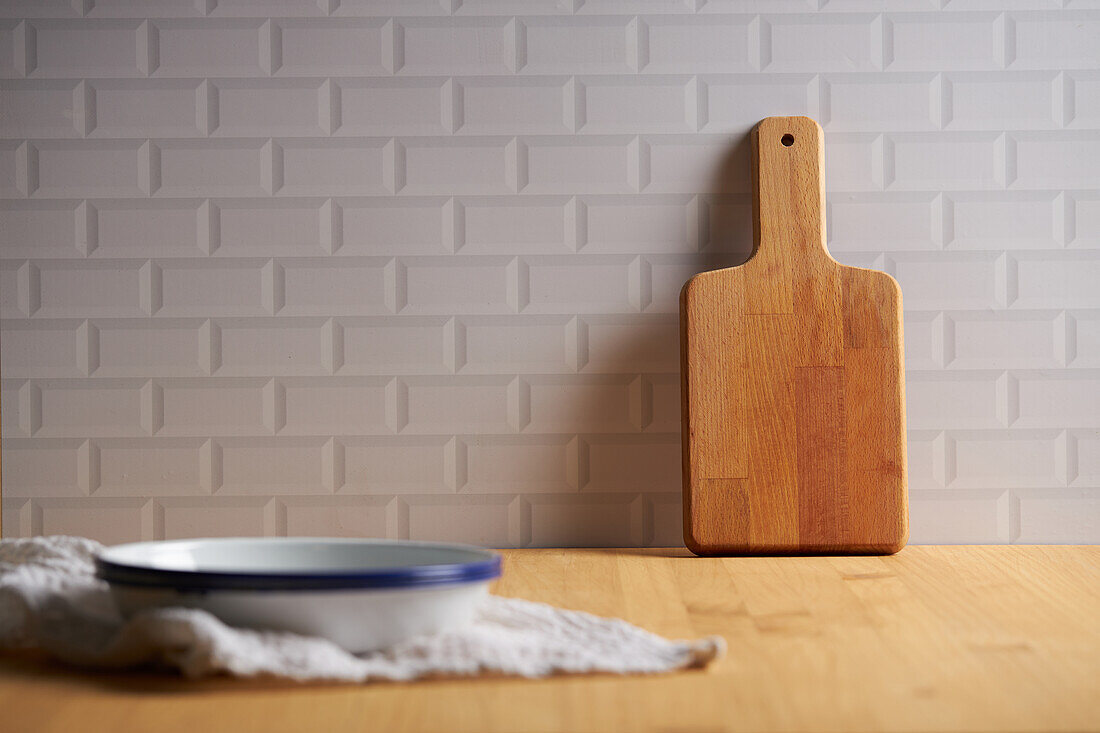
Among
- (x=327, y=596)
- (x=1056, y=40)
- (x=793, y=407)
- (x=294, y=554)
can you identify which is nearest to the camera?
(x=327, y=596)

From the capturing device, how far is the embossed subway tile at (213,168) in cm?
108

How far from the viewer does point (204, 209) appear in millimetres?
1079

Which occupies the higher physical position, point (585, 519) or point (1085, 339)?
point (1085, 339)

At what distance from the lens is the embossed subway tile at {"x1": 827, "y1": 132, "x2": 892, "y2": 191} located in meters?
1.08

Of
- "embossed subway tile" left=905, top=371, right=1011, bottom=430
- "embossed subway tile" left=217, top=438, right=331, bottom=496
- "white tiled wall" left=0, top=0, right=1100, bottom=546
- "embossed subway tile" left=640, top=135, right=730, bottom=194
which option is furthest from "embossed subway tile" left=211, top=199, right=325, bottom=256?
"embossed subway tile" left=905, top=371, right=1011, bottom=430

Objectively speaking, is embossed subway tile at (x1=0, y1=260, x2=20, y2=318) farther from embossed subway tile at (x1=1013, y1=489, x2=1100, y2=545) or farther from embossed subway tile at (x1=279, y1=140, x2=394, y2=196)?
embossed subway tile at (x1=1013, y1=489, x2=1100, y2=545)

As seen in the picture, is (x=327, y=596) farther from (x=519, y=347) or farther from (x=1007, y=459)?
(x=1007, y=459)

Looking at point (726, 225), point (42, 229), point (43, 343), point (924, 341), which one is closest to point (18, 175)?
point (42, 229)

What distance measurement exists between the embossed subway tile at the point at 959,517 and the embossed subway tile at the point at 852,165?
1.12 feet

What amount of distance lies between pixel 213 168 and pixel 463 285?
30 centimetres

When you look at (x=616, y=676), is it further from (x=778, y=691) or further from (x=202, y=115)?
(x=202, y=115)

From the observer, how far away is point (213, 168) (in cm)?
108

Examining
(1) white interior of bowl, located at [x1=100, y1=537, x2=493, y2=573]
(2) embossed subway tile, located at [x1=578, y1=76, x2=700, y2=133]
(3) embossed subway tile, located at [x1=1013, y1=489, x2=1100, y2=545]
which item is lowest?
(3) embossed subway tile, located at [x1=1013, y1=489, x2=1100, y2=545]

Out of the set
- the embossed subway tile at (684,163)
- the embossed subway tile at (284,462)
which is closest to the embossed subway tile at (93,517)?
the embossed subway tile at (284,462)
